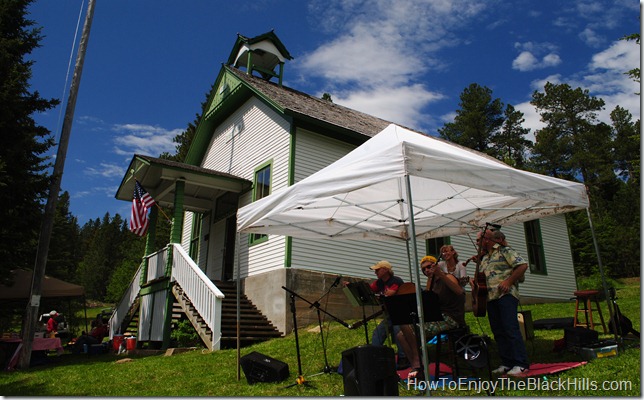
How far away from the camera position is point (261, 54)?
1783 centimetres

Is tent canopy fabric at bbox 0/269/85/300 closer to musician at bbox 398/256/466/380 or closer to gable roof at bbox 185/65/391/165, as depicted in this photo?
gable roof at bbox 185/65/391/165

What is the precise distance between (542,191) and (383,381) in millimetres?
3269

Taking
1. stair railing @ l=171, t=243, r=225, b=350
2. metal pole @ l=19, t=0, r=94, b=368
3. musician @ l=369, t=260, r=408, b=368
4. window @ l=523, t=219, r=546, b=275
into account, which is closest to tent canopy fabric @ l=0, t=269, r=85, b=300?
metal pole @ l=19, t=0, r=94, b=368

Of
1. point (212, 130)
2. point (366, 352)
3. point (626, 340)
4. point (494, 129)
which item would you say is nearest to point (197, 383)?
point (366, 352)

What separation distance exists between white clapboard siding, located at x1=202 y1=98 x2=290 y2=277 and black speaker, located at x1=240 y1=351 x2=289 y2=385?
545cm

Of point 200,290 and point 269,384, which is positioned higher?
point 200,290

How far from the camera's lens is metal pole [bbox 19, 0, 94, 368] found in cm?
1002

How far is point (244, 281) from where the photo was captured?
13.1m

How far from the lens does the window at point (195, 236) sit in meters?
17.2

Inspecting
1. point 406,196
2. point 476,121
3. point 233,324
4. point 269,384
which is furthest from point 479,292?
point 476,121

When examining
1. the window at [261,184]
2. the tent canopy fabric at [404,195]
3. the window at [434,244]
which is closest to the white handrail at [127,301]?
the window at [261,184]

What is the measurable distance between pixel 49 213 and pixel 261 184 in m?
5.47

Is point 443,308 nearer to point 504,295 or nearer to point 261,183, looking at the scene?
point 504,295

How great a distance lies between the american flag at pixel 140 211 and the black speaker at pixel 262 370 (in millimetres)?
7622
